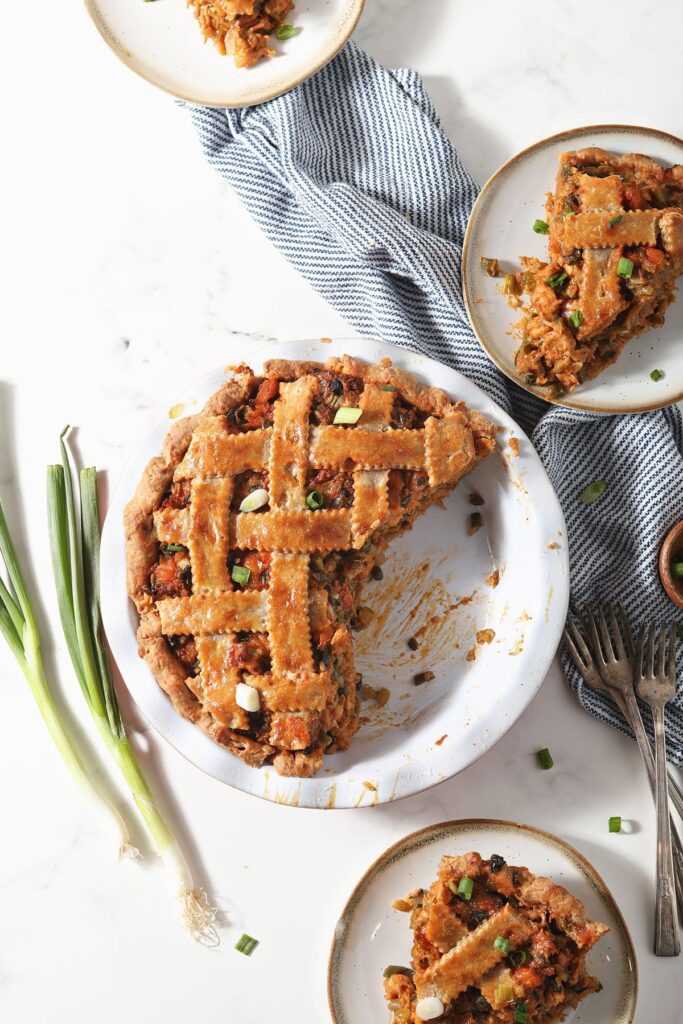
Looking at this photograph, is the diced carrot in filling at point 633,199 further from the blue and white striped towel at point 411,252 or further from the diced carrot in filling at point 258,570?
the diced carrot in filling at point 258,570

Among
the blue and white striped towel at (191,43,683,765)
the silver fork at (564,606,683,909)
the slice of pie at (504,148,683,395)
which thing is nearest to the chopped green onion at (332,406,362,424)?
the blue and white striped towel at (191,43,683,765)

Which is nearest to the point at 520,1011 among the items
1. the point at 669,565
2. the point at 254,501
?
the point at 669,565

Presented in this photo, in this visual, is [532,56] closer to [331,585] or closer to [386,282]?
[386,282]

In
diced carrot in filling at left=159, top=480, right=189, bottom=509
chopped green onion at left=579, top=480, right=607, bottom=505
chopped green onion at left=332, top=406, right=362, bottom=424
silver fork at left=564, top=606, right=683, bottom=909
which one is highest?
chopped green onion at left=332, top=406, right=362, bottom=424

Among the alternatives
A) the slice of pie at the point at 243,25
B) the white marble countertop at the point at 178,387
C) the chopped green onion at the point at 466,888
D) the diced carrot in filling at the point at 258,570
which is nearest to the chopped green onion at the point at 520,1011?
the chopped green onion at the point at 466,888

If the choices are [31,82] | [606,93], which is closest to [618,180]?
[606,93]

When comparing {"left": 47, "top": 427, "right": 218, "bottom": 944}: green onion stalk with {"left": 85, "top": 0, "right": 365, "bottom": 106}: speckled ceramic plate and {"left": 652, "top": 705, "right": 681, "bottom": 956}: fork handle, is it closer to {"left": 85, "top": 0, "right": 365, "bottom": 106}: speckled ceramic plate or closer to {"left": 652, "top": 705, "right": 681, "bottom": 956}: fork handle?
{"left": 85, "top": 0, "right": 365, "bottom": 106}: speckled ceramic plate
